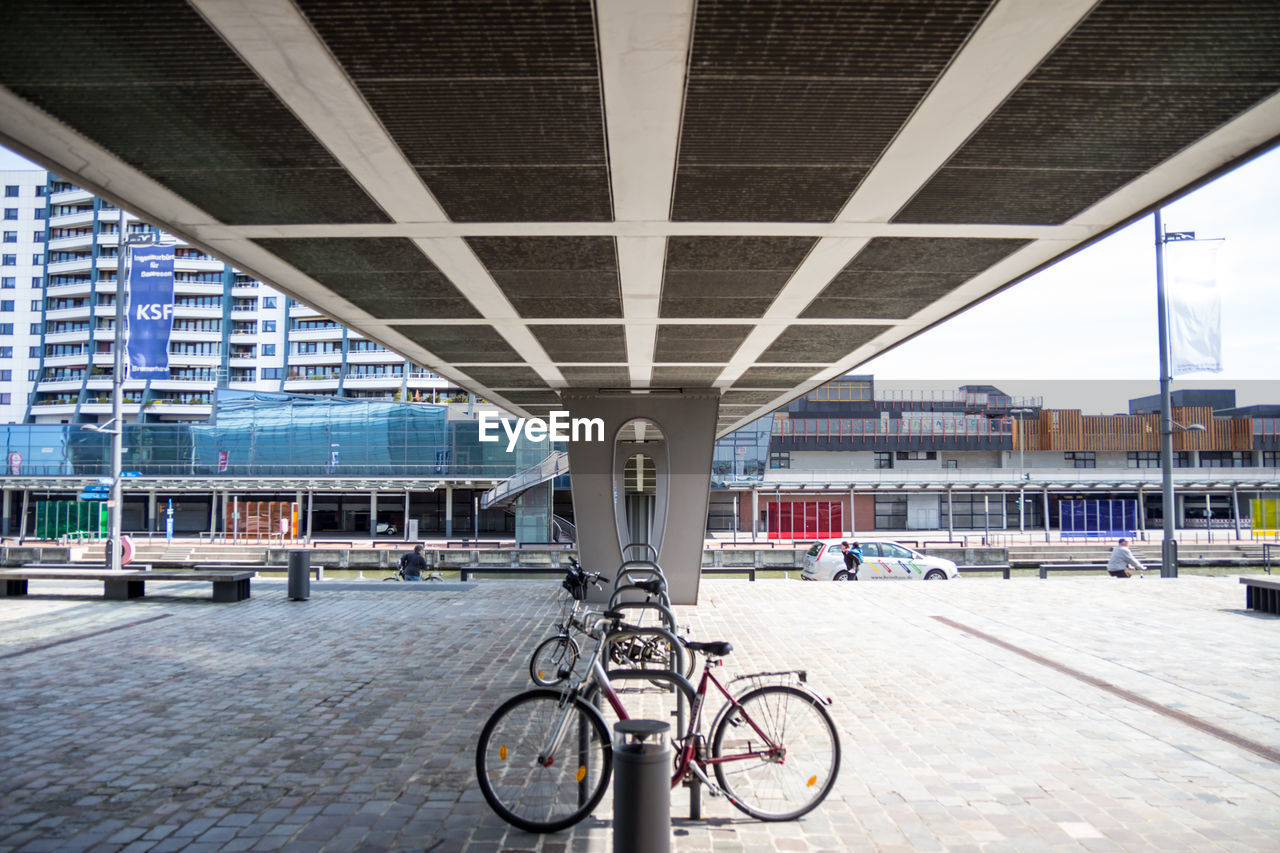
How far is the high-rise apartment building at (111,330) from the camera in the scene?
242 feet

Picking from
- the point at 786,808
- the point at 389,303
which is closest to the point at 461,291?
the point at 389,303

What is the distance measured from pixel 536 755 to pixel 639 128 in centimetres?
351

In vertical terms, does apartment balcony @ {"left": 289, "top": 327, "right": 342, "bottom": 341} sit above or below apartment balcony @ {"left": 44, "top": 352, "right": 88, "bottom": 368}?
above

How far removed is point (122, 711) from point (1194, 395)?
82.1m

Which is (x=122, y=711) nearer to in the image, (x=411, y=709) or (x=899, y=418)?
(x=411, y=709)

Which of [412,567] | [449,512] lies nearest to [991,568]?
[412,567]

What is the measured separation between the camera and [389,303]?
8.55 m

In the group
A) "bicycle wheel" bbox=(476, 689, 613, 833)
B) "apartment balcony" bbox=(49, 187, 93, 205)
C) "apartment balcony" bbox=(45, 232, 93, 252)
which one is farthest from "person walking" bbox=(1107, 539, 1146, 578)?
"apartment balcony" bbox=(49, 187, 93, 205)

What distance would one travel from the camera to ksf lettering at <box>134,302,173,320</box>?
72.5 ft

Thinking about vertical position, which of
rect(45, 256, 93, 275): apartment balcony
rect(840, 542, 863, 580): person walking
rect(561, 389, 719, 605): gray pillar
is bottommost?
rect(840, 542, 863, 580): person walking

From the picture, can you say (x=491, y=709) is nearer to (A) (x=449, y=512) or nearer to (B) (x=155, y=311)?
A: (B) (x=155, y=311)

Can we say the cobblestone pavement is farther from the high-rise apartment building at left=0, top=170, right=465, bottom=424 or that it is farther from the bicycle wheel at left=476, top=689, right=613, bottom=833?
the high-rise apartment building at left=0, top=170, right=465, bottom=424

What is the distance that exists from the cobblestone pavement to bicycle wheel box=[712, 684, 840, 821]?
156 mm

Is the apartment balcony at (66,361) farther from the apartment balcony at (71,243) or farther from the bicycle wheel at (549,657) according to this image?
the bicycle wheel at (549,657)
